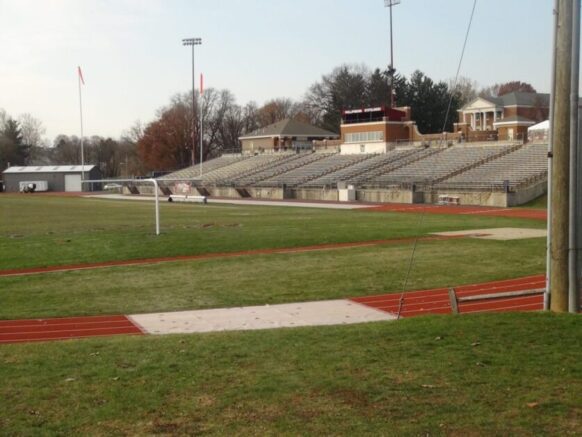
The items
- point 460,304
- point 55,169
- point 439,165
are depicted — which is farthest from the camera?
point 55,169

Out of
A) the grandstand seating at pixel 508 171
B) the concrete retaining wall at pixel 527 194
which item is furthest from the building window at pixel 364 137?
the concrete retaining wall at pixel 527 194

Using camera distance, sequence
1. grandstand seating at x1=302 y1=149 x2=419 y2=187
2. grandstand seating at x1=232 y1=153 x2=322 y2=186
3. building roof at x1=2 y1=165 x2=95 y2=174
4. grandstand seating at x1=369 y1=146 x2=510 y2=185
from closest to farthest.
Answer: grandstand seating at x1=369 y1=146 x2=510 y2=185 → grandstand seating at x1=302 y1=149 x2=419 y2=187 → grandstand seating at x1=232 y1=153 x2=322 y2=186 → building roof at x1=2 y1=165 x2=95 y2=174

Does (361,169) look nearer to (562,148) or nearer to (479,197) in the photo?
(479,197)

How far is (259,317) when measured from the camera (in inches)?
442

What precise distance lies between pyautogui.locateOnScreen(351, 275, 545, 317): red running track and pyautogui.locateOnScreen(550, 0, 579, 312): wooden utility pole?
1566 millimetres

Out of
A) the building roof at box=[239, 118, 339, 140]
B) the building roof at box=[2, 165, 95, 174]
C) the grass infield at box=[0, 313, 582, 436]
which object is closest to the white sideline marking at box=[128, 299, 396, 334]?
the grass infield at box=[0, 313, 582, 436]

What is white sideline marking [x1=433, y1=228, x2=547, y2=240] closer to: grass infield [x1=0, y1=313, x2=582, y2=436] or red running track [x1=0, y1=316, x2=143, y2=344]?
grass infield [x1=0, y1=313, x2=582, y2=436]

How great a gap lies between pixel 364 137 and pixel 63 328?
6722 centimetres

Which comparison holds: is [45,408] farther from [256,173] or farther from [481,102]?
[481,102]

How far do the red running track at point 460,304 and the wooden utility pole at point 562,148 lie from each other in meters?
1.57

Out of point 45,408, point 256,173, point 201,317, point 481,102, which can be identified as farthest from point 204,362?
point 481,102

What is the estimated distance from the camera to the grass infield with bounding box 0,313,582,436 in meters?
5.42

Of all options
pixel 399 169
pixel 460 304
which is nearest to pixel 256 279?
pixel 460 304

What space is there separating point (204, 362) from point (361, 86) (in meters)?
110
